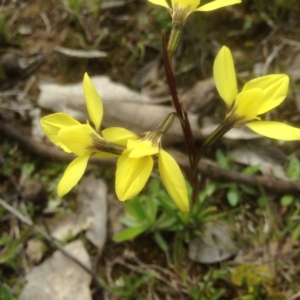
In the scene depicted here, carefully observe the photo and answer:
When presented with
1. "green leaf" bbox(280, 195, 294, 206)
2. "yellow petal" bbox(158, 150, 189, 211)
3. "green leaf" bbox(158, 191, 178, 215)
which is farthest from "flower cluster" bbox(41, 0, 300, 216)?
"green leaf" bbox(280, 195, 294, 206)

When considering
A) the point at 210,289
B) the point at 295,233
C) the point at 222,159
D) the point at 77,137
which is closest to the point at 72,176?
the point at 77,137

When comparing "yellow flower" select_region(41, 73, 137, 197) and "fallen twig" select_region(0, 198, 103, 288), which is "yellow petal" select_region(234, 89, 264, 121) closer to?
"yellow flower" select_region(41, 73, 137, 197)

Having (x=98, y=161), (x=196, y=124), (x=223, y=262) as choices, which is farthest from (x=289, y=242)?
(x=98, y=161)

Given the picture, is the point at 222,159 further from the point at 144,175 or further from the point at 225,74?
the point at 144,175

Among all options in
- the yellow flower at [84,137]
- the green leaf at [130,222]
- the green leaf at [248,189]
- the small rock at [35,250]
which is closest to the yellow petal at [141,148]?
the yellow flower at [84,137]

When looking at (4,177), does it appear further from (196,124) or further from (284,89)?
(284,89)

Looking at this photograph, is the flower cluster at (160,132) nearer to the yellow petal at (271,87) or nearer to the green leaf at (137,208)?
the yellow petal at (271,87)
